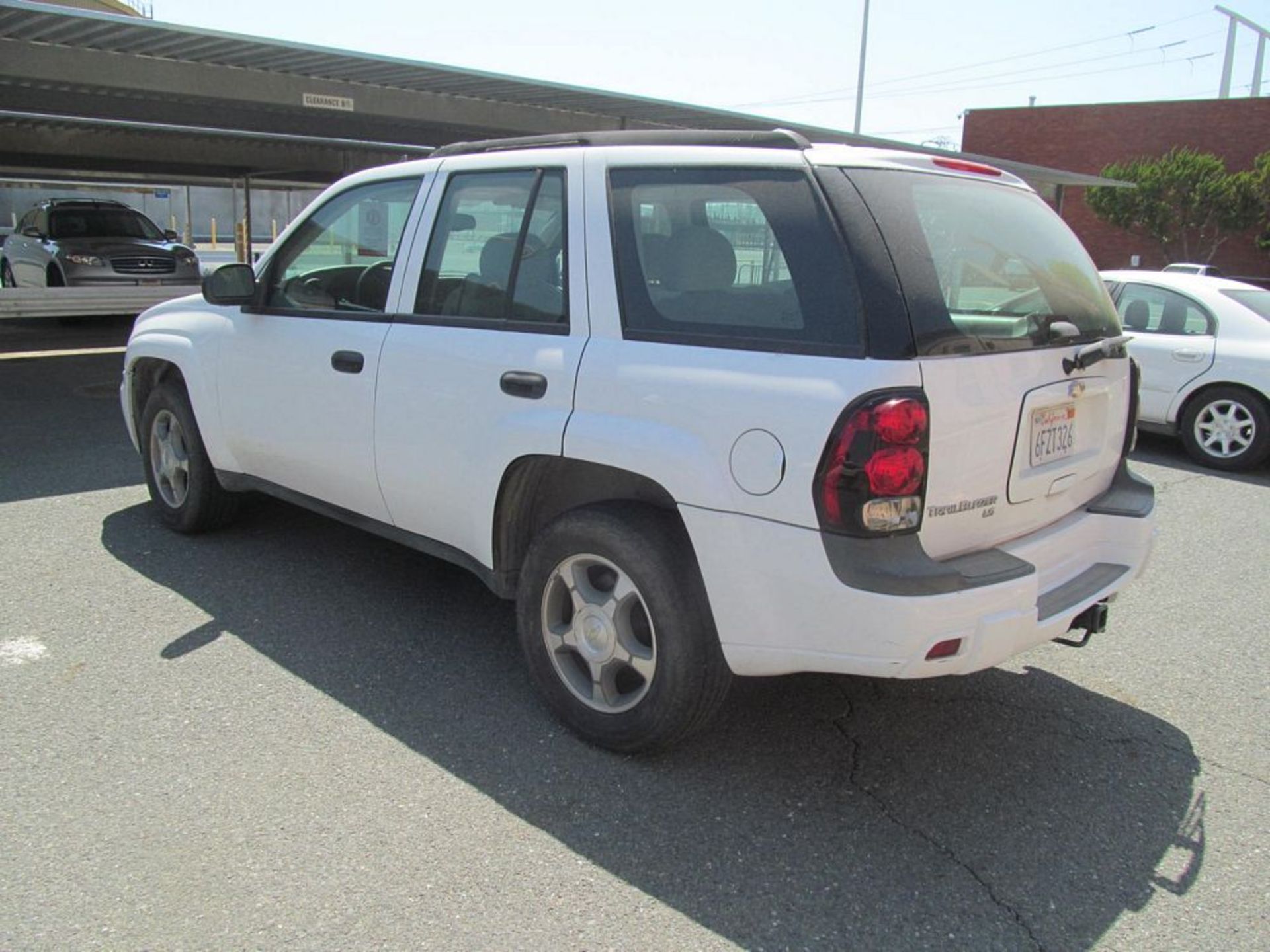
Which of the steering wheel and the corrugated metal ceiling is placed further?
the corrugated metal ceiling

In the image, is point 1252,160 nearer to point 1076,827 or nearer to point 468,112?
point 468,112

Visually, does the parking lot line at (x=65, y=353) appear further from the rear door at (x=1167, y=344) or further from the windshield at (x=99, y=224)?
the rear door at (x=1167, y=344)

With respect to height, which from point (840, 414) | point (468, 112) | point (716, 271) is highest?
point (468, 112)

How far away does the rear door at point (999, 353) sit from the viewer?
274 centimetres

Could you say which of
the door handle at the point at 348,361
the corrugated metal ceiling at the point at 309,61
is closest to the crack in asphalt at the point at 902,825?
the door handle at the point at 348,361

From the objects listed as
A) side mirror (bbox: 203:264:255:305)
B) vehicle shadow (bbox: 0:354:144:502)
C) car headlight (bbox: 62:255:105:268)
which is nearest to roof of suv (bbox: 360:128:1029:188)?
side mirror (bbox: 203:264:255:305)

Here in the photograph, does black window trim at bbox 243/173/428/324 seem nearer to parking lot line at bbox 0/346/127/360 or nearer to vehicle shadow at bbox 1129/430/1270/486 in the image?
vehicle shadow at bbox 1129/430/1270/486

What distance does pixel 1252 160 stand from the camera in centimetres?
3416

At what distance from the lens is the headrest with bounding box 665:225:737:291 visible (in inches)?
120

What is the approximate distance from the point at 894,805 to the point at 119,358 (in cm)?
1193

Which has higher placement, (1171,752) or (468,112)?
(468,112)

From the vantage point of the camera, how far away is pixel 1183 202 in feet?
108

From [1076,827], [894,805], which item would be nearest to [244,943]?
[894,805]

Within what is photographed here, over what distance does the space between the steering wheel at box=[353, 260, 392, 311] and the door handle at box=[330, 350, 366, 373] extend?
0.70 feet
